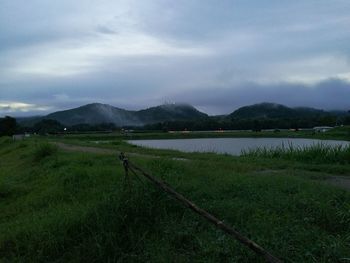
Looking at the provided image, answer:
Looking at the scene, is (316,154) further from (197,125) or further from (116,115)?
(116,115)

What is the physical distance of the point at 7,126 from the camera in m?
51.6

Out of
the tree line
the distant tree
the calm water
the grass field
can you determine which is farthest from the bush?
the tree line

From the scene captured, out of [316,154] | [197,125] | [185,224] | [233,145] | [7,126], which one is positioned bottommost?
[233,145]

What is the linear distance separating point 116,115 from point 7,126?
30.6 metres

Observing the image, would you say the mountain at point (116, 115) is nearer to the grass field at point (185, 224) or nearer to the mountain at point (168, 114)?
the mountain at point (168, 114)

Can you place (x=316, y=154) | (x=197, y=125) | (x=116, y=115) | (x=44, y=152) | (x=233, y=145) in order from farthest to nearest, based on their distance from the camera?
1. (x=116, y=115)
2. (x=197, y=125)
3. (x=233, y=145)
4. (x=44, y=152)
5. (x=316, y=154)

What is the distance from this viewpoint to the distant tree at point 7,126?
5138cm

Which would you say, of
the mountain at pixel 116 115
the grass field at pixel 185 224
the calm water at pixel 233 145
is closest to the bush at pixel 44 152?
the calm water at pixel 233 145

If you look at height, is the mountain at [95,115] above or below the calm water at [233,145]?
above

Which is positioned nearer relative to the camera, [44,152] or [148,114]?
[44,152]

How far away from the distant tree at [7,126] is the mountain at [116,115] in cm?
2418

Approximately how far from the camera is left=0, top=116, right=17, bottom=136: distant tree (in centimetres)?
5138

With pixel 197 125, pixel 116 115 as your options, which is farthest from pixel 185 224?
pixel 116 115

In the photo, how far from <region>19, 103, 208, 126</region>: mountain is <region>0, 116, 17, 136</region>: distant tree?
24.2 meters
